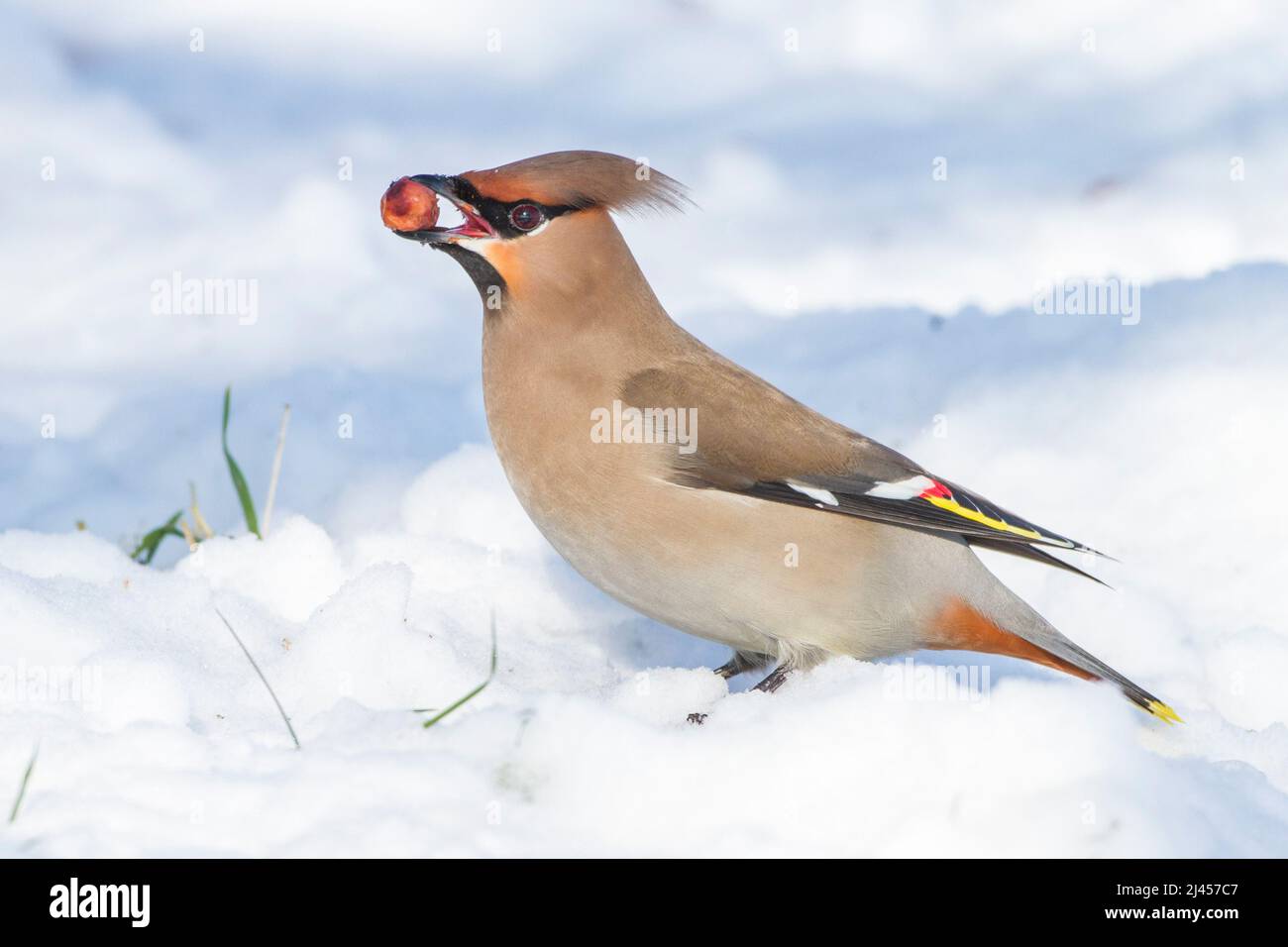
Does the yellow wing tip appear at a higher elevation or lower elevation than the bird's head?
lower

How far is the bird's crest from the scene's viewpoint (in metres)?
3.44

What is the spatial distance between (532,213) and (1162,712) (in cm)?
181

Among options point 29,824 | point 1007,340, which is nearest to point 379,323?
point 1007,340

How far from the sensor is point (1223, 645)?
4031 mm

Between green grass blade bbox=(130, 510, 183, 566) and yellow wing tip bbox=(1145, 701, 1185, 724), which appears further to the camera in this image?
green grass blade bbox=(130, 510, 183, 566)

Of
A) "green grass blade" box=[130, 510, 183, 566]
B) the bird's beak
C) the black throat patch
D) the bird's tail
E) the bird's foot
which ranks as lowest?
the bird's foot

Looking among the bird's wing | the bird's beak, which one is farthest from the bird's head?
the bird's wing

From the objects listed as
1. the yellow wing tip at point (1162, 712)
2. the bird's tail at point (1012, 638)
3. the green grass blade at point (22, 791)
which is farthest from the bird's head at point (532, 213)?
the yellow wing tip at point (1162, 712)

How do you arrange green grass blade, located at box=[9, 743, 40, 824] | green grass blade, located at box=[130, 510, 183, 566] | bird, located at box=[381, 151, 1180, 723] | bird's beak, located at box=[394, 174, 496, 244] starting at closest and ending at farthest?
green grass blade, located at box=[9, 743, 40, 824], bird, located at box=[381, 151, 1180, 723], bird's beak, located at box=[394, 174, 496, 244], green grass blade, located at box=[130, 510, 183, 566]

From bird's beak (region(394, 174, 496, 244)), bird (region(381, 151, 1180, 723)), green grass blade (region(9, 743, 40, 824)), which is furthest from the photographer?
bird's beak (region(394, 174, 496, 244))

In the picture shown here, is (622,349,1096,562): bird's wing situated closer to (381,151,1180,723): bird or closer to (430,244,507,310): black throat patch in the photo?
(381,151,1180,723): bird

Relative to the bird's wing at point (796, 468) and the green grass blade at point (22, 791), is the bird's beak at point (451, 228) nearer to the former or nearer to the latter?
the bird's wing at point (796, 468)

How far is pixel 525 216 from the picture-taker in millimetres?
3480
